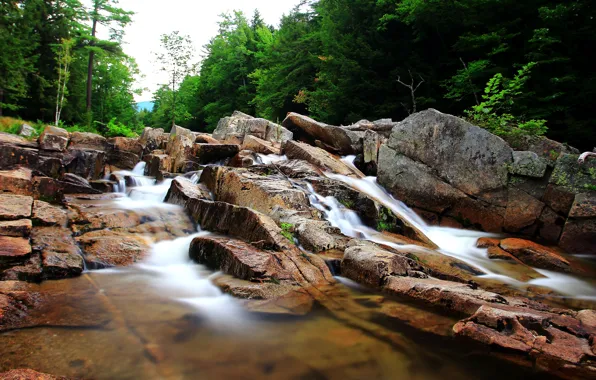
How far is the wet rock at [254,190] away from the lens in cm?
669

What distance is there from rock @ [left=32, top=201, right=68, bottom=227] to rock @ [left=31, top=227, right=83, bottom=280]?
23 centimetres

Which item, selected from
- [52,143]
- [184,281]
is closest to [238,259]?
[184,281]

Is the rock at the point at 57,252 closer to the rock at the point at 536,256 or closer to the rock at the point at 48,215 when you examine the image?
the rock at the point at 48,215

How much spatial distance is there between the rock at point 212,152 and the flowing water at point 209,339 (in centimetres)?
782

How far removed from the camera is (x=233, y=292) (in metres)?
4.05

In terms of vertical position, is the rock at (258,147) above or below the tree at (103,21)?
below

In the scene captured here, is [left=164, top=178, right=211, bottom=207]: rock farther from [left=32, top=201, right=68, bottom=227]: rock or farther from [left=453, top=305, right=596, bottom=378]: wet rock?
[left=453, top=305, right=596, bottom=378]: wet rock

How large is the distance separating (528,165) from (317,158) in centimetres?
583

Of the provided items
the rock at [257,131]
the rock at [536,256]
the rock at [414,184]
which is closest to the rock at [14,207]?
the rock at [414,184]

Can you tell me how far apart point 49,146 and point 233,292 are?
9800 millimetres

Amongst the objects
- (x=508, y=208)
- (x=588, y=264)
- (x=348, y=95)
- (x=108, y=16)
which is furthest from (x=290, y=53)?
(x=588, y=264)

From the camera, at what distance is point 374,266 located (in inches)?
184

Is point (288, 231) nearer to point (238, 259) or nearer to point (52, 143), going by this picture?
point (238, 259)

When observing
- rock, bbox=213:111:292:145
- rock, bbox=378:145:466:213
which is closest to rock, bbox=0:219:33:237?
rock, bbox=378:145:466:213
